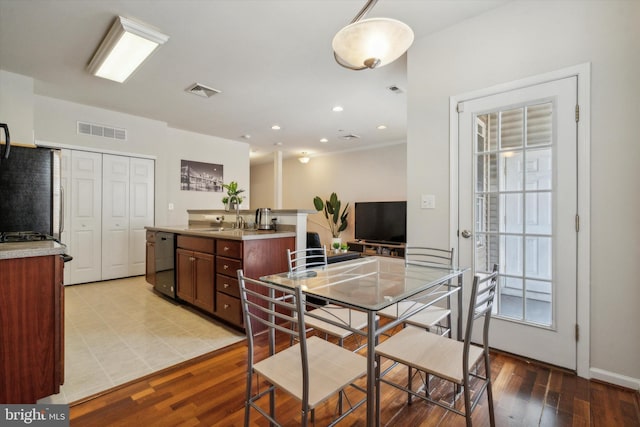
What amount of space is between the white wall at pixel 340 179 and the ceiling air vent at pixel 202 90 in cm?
397

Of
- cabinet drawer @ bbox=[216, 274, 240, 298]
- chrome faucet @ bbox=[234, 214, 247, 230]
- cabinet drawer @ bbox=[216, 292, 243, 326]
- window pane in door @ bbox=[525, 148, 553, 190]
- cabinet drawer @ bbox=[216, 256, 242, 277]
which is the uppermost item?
window pane in door @ bbox=[525, 148, 553, 190]

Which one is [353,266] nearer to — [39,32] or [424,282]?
[424,282]

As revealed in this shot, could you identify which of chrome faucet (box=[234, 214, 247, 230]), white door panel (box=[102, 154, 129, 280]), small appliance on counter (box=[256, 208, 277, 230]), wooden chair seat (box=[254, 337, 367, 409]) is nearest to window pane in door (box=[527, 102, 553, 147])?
wooden chair seat (box=[254, 337, 367, 409])

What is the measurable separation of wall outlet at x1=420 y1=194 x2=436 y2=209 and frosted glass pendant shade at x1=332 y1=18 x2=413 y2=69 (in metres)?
1.34

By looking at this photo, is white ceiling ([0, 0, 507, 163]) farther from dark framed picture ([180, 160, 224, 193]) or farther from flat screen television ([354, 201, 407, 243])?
flat screen television ([354, 201, 407, 243])

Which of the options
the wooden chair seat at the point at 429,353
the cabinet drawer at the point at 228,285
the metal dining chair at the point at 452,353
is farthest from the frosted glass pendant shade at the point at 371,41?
the cabinet drawer at the point at 228,285

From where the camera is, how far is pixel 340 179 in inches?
293

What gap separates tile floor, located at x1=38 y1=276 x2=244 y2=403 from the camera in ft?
6.45

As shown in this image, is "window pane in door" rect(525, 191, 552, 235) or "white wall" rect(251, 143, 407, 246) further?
"white wall" rect(251, 143, 407, 246)

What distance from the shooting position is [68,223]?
4.20 metres

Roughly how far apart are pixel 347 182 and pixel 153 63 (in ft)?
16.1

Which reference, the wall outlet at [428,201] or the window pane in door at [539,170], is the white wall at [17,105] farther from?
the window pane in door at [539,170]

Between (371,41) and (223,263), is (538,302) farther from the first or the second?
(223,263)

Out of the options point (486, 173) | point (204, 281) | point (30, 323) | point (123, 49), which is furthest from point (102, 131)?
point (486, 173)
